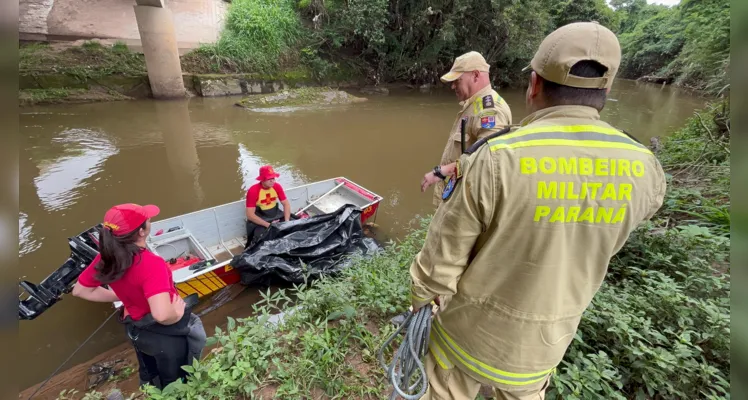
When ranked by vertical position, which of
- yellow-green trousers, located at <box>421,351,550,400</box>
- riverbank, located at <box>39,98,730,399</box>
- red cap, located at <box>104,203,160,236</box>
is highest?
red cap, located at <box>104,203,160,236</box>

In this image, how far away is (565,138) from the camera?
3.65 ft

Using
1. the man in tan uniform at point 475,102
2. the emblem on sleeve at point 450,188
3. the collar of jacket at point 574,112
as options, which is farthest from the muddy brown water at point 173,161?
the collar of jacket at point 574,112

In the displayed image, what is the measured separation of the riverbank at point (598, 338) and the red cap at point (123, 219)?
0.84m

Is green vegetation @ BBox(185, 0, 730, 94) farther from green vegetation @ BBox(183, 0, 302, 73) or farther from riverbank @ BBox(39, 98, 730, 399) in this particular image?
riverbank @ BBox(39, 98, 730, 399)

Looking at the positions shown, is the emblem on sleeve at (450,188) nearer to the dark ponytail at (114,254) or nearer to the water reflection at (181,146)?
the dark ponytail at (114,254)

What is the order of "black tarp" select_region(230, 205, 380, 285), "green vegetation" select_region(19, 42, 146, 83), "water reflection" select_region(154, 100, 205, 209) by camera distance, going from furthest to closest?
"green vegetation" select_region(19, 42, 146, 83)
"water reflection" select_region(154, 100, 205, 209)
"black tarp" select_region(230, 205, 380, 285)

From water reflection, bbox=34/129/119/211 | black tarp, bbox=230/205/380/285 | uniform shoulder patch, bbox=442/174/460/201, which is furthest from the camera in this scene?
water reflection, bbox=34/129/119/211

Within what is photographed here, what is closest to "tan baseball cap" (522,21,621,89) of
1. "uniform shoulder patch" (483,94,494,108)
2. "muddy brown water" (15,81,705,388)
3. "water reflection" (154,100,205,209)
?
"uniform shoulder patch" (483,94,494,108)

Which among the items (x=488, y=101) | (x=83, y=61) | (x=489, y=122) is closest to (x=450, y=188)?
(x=489, y=122)

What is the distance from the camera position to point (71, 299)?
3.98 m

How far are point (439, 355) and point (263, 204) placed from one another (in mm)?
3825

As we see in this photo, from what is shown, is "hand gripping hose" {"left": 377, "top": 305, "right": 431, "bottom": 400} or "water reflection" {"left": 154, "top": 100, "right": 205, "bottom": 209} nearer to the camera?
"hand gripping hose" {"left": 377, "top": 305, "right": 431, "bottom": 400}

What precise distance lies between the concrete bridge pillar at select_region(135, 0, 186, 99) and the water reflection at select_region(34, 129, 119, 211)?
12.1 ft

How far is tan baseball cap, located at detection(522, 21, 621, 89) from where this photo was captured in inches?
42.7
